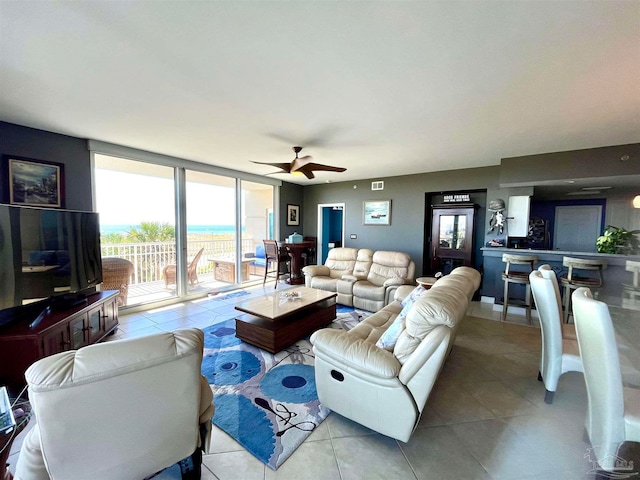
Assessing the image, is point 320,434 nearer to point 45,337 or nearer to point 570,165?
point 45,337

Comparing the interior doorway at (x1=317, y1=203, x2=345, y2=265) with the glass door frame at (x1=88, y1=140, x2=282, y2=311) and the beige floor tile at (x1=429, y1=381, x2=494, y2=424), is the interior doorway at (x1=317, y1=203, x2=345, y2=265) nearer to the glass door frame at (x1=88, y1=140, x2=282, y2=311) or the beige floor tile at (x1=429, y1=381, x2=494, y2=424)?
the glass door frame at (x1=88, y1=140, x2=282, y2=311)

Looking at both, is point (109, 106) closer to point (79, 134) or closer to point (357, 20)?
point (79, 134)

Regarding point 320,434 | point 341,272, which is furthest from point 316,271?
point 320,434

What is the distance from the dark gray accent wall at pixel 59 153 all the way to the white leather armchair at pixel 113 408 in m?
3.39

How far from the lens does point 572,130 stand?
9.59 ft

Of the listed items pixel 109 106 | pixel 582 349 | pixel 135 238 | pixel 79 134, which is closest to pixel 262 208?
pixel 135 238

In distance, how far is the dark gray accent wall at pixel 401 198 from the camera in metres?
5.04

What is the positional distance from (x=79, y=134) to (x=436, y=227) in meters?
5.87

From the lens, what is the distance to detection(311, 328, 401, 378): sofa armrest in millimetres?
1554

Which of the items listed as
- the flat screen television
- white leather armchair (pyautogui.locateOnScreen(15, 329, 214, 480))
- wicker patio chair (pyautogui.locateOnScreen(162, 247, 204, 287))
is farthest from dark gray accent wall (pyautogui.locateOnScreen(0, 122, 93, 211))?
white leather armchair (pyautogui.locateOnScreen(15, 329, 214, 480))

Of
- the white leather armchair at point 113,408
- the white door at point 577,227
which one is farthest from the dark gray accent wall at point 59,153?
the white door at point 577,227

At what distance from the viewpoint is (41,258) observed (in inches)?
94.7

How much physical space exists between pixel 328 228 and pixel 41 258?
574cm

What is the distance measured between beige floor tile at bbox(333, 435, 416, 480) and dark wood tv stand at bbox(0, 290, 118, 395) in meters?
2.47
